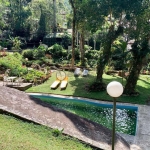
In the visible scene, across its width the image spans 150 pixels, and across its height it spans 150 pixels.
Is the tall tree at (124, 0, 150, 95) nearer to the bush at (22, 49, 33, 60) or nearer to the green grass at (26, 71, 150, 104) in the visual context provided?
the green grass at (26, 71, 150, 104)

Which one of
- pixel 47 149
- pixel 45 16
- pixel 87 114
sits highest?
pixel 45 16

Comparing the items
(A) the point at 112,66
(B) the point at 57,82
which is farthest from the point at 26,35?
(B) the point at 57,82

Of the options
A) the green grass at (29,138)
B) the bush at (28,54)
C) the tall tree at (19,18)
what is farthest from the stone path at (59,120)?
the tall tree at (19,18)

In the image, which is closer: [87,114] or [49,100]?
[87,114]

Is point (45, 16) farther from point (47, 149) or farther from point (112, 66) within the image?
point (47, 149)

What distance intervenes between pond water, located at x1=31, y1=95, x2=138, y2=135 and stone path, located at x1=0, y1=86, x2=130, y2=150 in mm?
1817

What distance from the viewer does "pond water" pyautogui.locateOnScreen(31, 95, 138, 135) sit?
402 inches

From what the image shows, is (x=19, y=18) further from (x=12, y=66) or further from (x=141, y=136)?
(x=141, y=136)

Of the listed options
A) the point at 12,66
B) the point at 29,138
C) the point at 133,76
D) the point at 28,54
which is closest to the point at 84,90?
the point at 133,76

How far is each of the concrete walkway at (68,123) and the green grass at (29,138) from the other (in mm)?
339

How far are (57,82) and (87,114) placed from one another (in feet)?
17.1

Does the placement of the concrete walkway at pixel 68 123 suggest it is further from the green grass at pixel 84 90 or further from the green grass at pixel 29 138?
the green grass at pixel 84 90

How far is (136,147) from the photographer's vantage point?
26.2 ft

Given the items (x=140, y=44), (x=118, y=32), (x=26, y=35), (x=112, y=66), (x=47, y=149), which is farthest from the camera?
(x=26, y=35)
